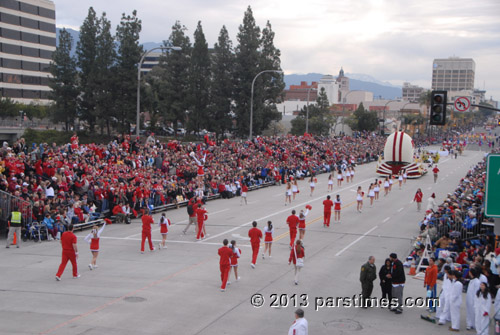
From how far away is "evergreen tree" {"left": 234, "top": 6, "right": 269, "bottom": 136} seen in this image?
5572 centimetres

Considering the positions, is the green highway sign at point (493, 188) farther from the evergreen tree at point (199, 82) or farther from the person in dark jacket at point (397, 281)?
the evergreen tree at point (199, 82)

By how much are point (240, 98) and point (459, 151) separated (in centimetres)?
4258

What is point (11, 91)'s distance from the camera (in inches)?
3022

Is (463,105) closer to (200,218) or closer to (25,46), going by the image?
(200,218)

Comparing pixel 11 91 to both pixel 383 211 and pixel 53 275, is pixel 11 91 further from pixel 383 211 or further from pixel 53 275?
pixel 53 275

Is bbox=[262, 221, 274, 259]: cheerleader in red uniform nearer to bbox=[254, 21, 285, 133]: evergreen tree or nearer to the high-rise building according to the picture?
bbox=[254, 21, 285, 133]: evergreen tree

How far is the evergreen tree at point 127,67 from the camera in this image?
44625 mm

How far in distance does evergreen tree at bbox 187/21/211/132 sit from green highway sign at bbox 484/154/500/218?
4639cm

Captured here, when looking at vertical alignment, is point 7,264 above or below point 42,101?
below

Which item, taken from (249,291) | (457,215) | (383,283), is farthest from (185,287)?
(457,215)

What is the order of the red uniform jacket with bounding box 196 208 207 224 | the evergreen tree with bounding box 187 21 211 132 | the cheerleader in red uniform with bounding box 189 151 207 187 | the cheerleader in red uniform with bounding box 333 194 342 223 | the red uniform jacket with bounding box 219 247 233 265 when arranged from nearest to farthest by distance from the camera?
1. the red uniform jacket with bounding box 219 247 233 265
2. the red uniform jacket with bounding box 196 208 207 224
3. the cheerleader in red uniform with bounding box 333 194 342 223
4. the cheerleader in red uniform with bounding box 189 151 207 187
5. the evergreen tree with bounding box 187 21 211 132

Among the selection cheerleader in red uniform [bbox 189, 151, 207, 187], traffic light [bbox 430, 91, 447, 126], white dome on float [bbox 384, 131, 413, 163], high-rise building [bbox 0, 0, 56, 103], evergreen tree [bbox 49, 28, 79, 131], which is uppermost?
high-rise building [bbox 0, 0, 56, 103]

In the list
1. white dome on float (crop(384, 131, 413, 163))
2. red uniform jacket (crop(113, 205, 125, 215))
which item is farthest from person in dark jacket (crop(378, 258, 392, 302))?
white dome on float (crop(384, 131, 413, 163))

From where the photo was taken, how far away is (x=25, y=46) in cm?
7838
